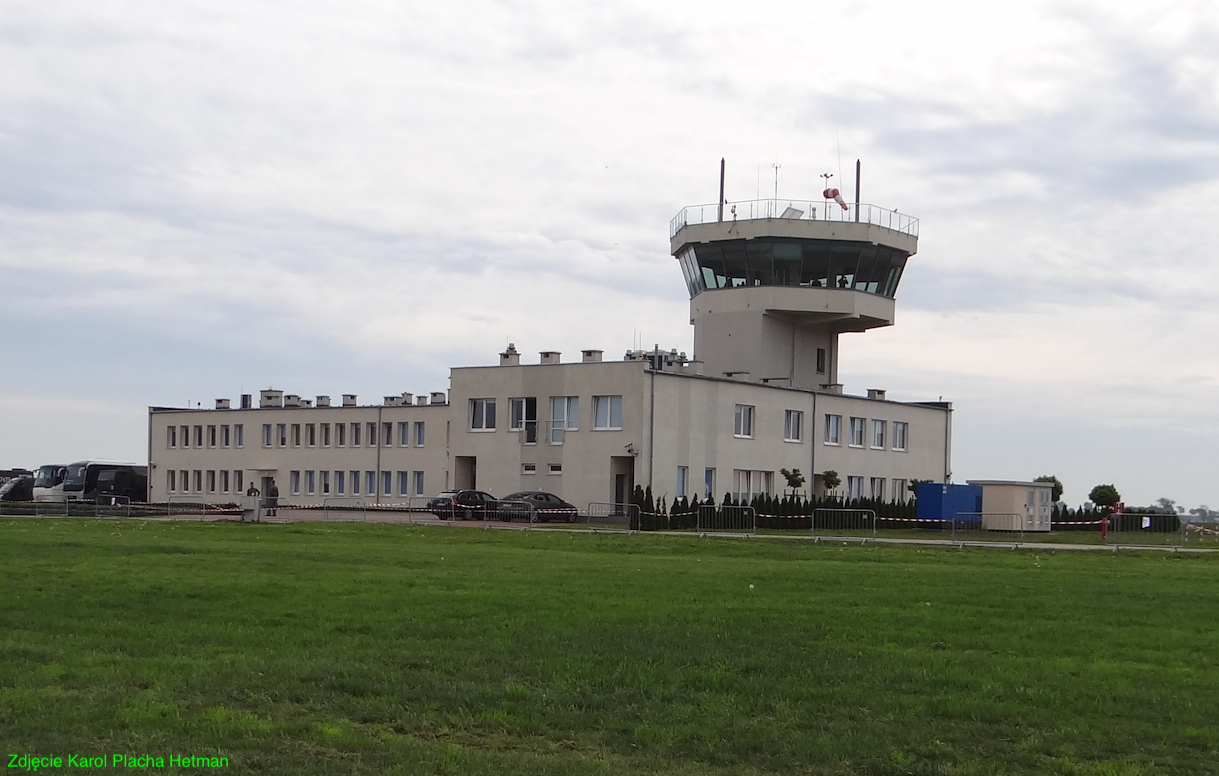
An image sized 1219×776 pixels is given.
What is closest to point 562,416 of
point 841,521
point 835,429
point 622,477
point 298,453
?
point 622,477

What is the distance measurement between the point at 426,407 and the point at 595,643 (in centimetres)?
5740

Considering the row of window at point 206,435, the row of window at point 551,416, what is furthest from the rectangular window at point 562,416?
the row of window at point 206,435

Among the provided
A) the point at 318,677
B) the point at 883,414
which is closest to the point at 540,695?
the point at 318,677

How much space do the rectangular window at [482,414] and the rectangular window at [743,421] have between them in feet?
37.7

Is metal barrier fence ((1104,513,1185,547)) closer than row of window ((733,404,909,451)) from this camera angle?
Yes

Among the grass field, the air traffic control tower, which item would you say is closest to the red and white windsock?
the air traffic control tower

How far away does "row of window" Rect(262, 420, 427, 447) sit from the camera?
2830 inches

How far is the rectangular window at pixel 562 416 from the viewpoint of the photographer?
208 ft

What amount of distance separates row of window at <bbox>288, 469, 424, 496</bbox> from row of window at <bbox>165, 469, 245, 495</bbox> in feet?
14.7

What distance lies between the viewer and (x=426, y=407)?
71.2m

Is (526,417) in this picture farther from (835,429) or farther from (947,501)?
(947,501)

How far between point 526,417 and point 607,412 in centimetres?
461

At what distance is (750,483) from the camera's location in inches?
2608

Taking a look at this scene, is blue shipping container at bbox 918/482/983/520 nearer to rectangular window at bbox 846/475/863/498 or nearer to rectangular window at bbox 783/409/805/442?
rectangular window at bbox 783/409/805/442
